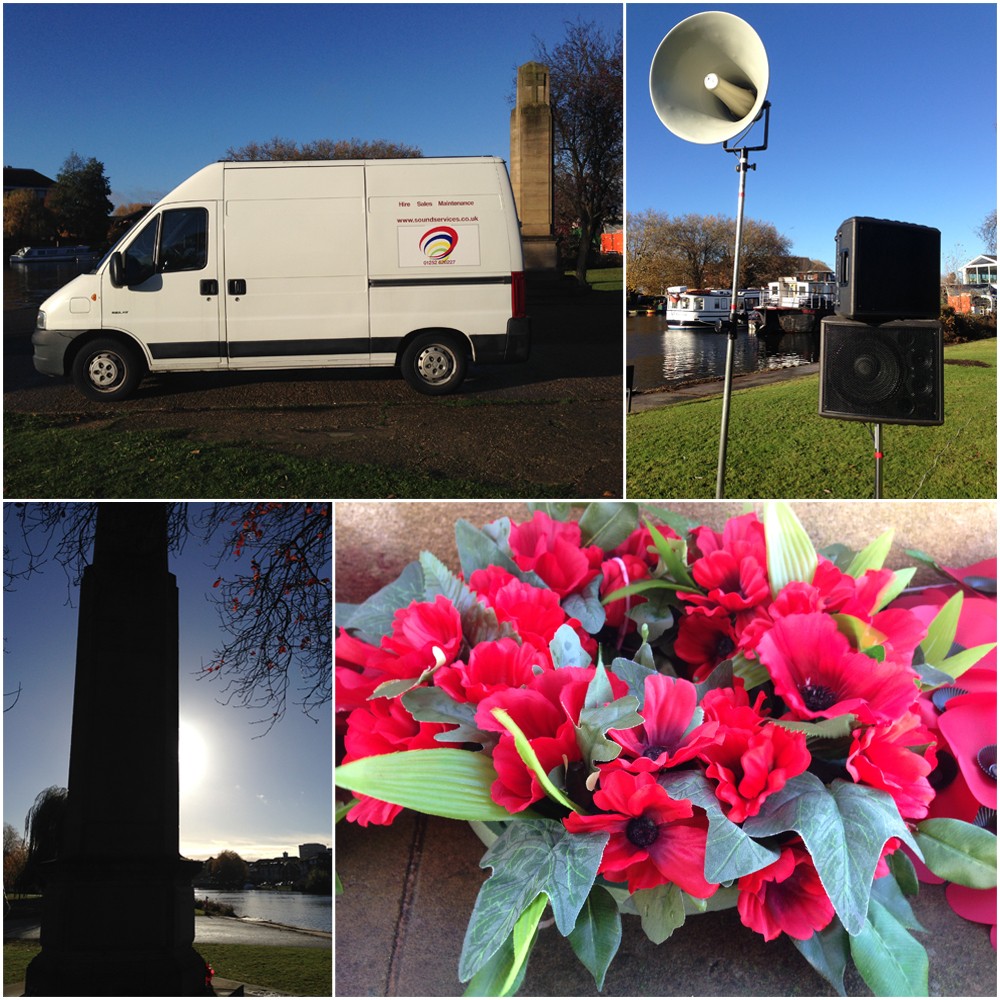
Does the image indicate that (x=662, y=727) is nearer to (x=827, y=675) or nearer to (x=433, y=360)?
(x=827, y=675)

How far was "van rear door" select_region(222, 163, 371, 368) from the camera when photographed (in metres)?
4.55

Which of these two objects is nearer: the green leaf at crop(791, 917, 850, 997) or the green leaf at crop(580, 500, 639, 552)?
the green leaf at crop(791, 917, 850, 997)

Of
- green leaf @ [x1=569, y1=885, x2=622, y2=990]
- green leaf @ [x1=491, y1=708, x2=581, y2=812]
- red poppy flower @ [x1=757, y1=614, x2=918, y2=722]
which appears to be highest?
red poppy flower @ [x1=757, y1=614, x2=918, y2=722]

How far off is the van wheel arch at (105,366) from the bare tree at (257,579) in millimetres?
2074

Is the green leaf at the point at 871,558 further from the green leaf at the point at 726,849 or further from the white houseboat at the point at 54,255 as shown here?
the white houseboat at the point at 54,255

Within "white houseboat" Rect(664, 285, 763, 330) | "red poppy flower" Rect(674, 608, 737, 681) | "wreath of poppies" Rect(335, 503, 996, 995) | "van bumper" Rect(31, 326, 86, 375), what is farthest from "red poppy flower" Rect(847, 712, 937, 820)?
"van bumper" Rect(31, 326, 86, 375)

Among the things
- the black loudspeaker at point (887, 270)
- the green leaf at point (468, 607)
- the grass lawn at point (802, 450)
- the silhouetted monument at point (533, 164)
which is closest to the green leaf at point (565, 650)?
the green leaf at point (468, 607)

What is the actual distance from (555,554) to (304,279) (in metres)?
3.17

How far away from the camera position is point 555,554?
6.02 ft

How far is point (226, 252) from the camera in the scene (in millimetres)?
4609

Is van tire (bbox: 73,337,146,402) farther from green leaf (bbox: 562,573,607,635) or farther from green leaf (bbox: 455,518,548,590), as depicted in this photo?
green leaf (bbox: 562,573,607,635)

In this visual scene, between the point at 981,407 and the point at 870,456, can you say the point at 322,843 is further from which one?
the point at 981,407

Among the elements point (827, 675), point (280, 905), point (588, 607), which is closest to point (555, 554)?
point (588, 607)

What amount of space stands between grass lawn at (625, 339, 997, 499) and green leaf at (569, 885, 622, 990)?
8.15ft
